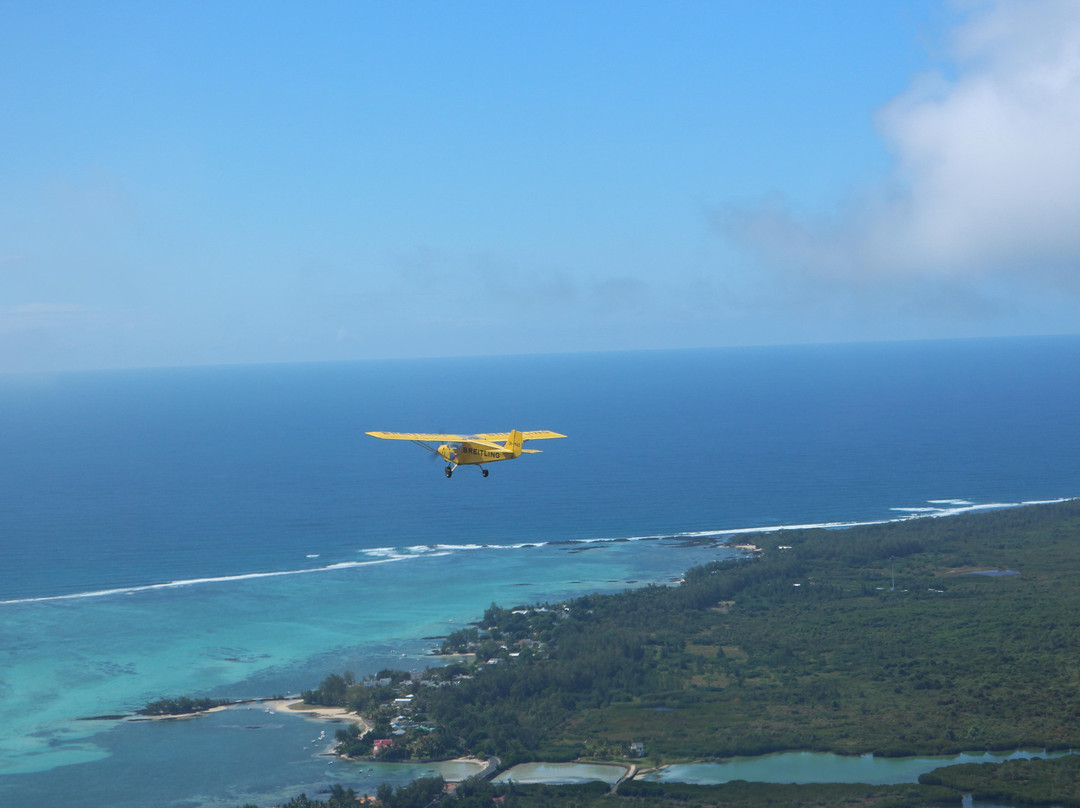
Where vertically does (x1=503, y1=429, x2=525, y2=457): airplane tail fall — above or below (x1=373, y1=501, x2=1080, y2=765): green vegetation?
above

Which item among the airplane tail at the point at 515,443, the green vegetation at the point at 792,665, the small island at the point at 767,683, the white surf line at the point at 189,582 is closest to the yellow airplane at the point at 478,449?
the airplane tail at the point at 515,443

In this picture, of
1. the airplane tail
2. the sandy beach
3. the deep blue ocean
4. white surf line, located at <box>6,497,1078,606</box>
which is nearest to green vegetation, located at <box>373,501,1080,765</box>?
the sandy beach

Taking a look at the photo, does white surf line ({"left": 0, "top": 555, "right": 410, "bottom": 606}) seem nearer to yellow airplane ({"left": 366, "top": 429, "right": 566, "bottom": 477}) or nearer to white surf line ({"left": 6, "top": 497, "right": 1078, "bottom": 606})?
white surf line ({"left": 6, "top": 497, "right": 1078, "bottom": 606})

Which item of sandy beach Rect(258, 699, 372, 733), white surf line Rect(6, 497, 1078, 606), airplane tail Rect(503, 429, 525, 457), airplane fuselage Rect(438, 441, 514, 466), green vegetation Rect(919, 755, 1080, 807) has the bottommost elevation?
sandy beach Rect(258, 699, 372, 733)

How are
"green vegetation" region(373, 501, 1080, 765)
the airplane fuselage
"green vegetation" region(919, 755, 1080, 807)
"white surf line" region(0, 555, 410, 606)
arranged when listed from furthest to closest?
1. "white surf line" region(0, 555, 410, 606)
2. "green vegetation" region(373, 501, 1080, 765)
3. "green vegetation" region(919, 755, 1080, 807)
4. the airplane fuselage

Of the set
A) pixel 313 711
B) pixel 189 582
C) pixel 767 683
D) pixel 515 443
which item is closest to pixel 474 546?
pixel 189 582

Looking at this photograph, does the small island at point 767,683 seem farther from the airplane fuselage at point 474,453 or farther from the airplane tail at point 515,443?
the airplane tail at point 515,443

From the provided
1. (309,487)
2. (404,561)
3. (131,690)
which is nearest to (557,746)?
(131,690)

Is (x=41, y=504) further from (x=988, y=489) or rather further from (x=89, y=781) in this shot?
(x=988, y=489)

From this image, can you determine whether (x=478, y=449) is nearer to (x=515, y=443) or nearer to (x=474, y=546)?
(x=515, y=443)

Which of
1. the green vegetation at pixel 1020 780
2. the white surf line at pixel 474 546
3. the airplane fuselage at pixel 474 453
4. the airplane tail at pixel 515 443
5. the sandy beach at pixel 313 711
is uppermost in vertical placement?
the airplane tail at pixel 515 443

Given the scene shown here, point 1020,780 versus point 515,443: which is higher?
point 515,443

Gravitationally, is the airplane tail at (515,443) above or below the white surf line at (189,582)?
above
